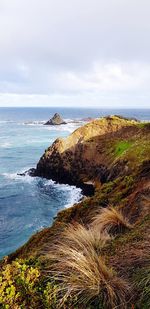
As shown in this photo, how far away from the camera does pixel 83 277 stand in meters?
4.58

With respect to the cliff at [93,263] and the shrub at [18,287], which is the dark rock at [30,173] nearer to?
the cliff at [93,263]

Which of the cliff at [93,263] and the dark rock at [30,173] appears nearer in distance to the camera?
the cliff at [93,263]

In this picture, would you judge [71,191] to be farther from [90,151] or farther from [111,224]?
[111,224]

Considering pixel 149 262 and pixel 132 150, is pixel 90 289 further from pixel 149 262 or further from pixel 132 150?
pixel 132 150

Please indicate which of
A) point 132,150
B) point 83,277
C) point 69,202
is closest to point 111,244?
point 83,277

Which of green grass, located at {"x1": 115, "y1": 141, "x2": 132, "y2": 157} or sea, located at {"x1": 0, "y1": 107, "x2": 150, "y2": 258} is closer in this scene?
sea, located at {"x1": 0, "y1": 107, "x2": 150, "y2": 258}

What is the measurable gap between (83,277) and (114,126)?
4335 cm

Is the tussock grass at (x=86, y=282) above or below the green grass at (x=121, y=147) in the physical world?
above

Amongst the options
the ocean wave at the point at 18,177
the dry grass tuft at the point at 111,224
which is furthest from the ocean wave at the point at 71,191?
the dry grass tuft at the point at 111,224

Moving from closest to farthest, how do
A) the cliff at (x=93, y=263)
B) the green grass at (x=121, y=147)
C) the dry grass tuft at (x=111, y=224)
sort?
the cliff at (x=93, y=263) < the dry grass tuft at (x=111, y=224) < the green grass at (x=121, y=147)

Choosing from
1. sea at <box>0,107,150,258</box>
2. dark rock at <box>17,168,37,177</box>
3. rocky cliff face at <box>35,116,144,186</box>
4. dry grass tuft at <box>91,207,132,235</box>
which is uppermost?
dry grass tuft at <box>91,207,132,235</box>

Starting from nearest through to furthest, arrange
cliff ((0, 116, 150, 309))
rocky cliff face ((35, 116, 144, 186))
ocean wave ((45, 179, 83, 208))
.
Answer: cliff ((0, 116, 150, 309)) → ocean wave ((45, 179, 83, 208)) → rocky cliff face ((35, 116, 144, 186))

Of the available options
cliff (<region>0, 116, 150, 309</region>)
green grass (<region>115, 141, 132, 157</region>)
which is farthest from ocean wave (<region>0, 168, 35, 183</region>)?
cliff (<region>0, 116, 150, 309</region>)

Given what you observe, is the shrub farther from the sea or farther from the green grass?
the green grass
